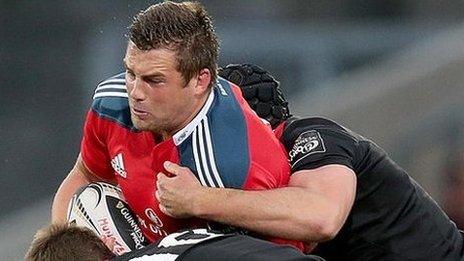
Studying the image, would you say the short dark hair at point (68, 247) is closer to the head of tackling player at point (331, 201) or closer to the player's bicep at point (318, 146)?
the head of tackling player at point (331, 201)

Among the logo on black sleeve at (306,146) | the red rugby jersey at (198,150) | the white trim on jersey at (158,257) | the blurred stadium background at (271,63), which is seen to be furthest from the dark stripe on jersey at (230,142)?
the blurred stadium background at (271,63)

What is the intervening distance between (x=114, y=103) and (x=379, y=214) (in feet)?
→ 1.56

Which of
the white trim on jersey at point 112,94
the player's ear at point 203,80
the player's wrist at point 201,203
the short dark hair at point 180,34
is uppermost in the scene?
the short dark hair at point 180,34

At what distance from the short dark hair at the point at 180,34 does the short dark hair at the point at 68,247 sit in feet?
1.20

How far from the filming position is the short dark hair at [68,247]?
1.58m

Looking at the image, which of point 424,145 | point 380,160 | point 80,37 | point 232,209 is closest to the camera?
point 232,209

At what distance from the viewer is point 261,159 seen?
191cm

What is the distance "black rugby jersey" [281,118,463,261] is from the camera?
6.74 feet

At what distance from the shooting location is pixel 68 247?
159cm

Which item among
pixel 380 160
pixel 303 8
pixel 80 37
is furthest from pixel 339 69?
pixel 380 160

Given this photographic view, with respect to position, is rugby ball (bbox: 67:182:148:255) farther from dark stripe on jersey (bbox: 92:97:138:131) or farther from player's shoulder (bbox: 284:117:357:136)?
player's shoulder (bbox: 284:117:357:136)

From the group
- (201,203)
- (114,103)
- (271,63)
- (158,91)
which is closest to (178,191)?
(201,203)

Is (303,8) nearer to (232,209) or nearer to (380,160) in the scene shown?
(380,160)

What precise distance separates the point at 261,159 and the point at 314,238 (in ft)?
0.47
